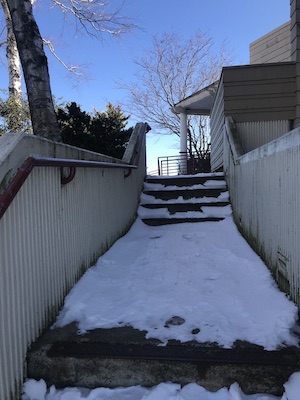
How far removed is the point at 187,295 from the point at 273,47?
11.6m

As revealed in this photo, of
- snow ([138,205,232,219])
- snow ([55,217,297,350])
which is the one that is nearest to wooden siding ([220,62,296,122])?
snow ([138,205,232,219])

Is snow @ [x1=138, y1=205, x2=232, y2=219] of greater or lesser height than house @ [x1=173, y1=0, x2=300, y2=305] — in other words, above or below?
below

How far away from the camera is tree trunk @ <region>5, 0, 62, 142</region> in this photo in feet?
14.5

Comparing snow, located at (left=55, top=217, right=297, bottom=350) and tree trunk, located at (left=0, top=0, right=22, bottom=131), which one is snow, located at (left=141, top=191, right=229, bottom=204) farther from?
tree trunk, located at (left=0, top=0, right=22, bottom=131)

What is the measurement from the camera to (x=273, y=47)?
11.8m

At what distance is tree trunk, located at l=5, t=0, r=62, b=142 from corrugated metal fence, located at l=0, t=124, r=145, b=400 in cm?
131

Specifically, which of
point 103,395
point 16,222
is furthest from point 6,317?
point 103,395

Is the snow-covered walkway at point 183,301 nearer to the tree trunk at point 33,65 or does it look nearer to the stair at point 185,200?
the stair at point 185,200

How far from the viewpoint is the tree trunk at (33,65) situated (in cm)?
442

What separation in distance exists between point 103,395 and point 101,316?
2.17ft

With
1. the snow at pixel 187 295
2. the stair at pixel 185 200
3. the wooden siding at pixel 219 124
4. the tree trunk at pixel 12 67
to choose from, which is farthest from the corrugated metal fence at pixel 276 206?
the tree trunk at pixel 12 67

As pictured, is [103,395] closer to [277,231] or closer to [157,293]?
[157,293]

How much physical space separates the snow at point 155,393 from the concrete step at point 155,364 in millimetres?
34

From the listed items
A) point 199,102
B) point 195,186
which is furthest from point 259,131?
point 199,102
